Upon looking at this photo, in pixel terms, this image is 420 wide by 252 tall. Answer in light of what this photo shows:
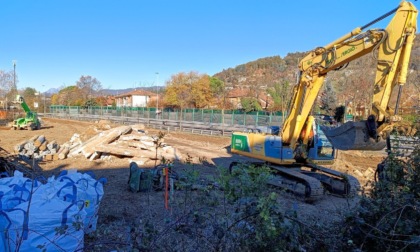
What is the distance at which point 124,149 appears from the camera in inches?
471

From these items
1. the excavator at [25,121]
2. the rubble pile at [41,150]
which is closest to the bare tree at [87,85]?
the excavator at [25,121]

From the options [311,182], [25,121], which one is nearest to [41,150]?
[311,182]

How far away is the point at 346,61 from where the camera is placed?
24.5 ft

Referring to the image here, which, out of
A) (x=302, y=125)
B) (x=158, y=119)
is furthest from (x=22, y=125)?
(x=302, y=125)

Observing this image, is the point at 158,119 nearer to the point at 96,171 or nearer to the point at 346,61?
the point at 96,171

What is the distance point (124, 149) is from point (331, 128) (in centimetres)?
757

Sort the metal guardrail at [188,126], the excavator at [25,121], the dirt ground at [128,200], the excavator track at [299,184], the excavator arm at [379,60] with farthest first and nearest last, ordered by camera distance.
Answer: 1. the excavator at [25,121]
2. the metal guardrail at [188,126]
3. the excavator track at [299,184]
4. the excavator arm at [379,60]
5. the dirt ground at [128,200]

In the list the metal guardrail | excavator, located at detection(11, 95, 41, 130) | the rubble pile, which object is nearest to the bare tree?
the metal guardrail

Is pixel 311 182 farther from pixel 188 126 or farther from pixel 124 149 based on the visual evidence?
pixel 188 126

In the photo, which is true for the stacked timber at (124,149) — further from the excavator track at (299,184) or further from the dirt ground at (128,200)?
the excavator track at (299,184)

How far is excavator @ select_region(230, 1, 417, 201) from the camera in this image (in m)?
6.04

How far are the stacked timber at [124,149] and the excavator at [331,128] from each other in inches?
133

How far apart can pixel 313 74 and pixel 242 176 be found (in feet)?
20.1

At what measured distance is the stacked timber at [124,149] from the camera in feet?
39.0
